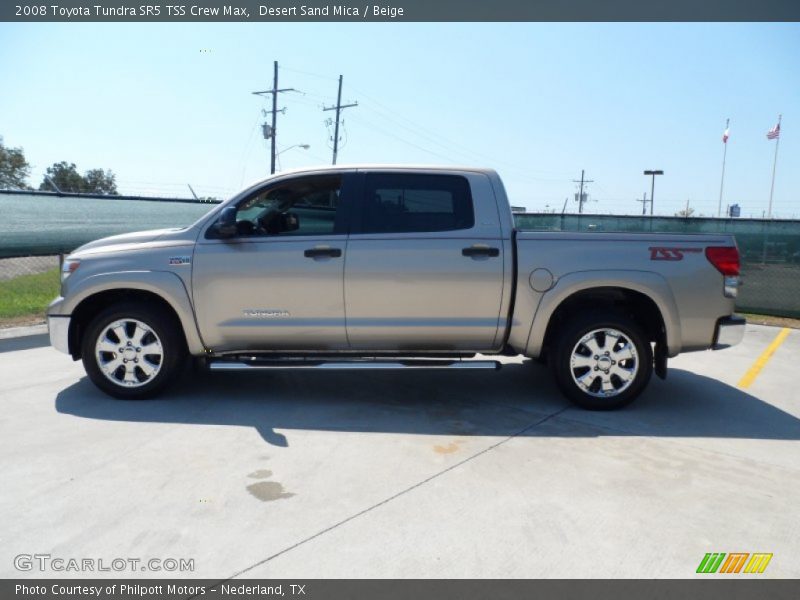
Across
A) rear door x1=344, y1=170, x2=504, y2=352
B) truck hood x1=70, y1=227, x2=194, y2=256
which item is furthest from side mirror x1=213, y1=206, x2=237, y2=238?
rear door x1=344, y1=170, x2=504, y2=352

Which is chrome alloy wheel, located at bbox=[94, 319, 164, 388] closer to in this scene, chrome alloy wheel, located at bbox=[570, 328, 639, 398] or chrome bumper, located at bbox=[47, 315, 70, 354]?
chrome bumper, located at bbox=[47, 315, 70, 354]

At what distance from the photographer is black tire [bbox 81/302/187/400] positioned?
4.92 metres

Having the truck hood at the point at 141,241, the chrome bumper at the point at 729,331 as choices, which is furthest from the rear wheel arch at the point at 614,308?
the truck hood at the point at 141,241

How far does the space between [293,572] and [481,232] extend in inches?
120

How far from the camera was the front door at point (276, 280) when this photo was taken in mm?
4871

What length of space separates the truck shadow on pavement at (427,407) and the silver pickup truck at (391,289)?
295 mm

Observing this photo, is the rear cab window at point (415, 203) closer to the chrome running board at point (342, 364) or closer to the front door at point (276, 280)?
the front door at point (276, 280)

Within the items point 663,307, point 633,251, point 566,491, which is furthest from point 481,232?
point 566,491

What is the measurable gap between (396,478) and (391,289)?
5.59 feet

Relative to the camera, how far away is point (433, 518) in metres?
3.14

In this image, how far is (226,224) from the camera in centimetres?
483

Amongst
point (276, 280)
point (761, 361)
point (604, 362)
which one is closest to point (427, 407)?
point (604, 362)

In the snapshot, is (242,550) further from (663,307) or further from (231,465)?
(663,307)

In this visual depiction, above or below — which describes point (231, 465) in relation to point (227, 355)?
below
